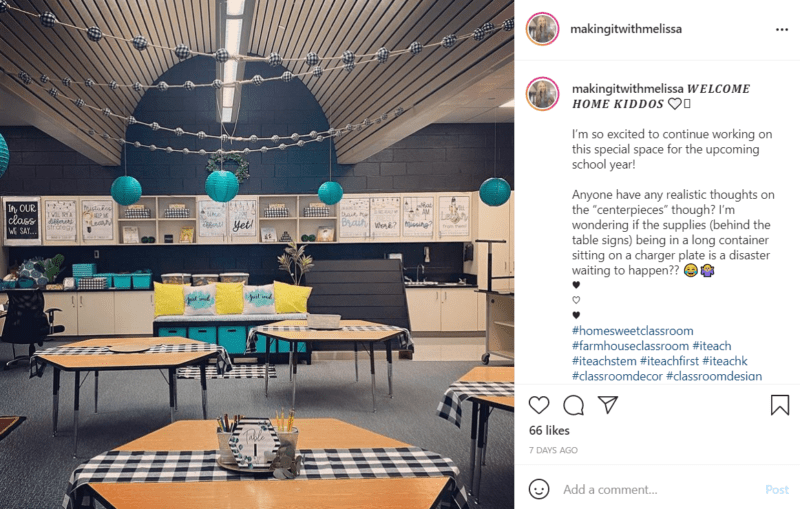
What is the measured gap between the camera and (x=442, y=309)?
10.6 m

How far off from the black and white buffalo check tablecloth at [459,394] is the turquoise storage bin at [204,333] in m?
5.20

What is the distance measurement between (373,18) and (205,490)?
474 cm

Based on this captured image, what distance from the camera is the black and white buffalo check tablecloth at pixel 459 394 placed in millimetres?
3578

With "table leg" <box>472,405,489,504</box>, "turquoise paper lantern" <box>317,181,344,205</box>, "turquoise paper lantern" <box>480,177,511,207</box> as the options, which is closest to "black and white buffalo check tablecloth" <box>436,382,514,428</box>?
"table leg" <box>472,405,489,504</box>

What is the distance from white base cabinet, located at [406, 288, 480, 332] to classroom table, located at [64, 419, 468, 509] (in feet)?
26.2

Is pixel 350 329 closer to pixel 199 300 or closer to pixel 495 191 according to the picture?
pixel 495 191

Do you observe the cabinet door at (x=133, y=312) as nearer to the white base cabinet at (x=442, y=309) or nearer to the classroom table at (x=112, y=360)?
the white base cabinet at (x=442, y=309)

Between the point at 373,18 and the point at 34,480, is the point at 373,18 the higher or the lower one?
the higher one

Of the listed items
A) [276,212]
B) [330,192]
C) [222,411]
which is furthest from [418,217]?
[222,411]

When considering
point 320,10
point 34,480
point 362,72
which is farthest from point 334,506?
point 362,72
